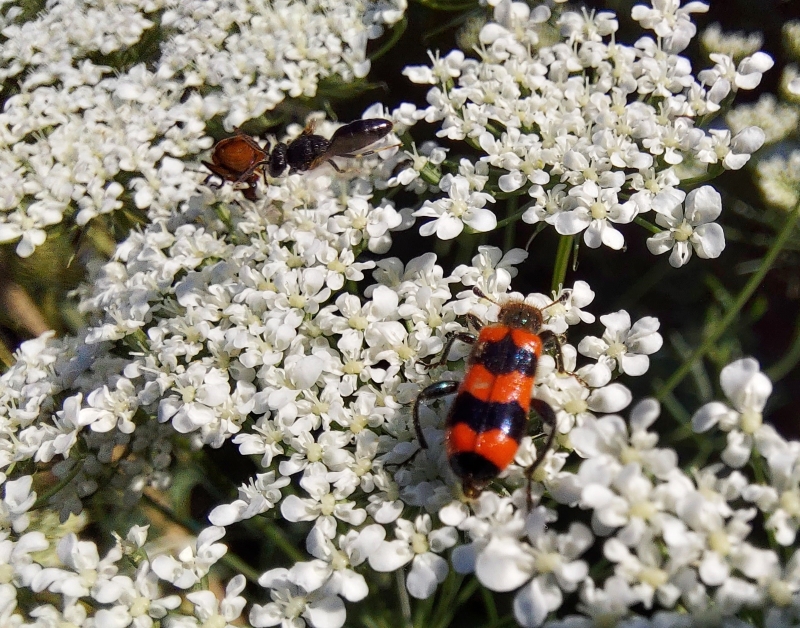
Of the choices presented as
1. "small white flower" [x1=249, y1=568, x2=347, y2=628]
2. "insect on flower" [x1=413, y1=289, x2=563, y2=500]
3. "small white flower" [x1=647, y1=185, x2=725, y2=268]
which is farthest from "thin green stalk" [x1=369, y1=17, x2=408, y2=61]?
"small white flower" [x1=249, y1=568, x2=347, y2=628]

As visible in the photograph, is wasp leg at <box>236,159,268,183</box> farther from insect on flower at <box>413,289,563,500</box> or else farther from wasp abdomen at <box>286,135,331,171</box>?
insect on flower at <box>413,289,563,500</box>

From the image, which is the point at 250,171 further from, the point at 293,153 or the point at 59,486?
the point at 59,486

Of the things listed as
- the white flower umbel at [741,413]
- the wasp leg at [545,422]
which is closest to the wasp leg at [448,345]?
the wasp leg at [545,422]

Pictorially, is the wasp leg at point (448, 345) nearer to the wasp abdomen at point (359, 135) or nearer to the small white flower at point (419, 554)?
the small white flower at point (419, 554)

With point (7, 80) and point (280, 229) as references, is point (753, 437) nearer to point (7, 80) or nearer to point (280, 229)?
point (280, 229)

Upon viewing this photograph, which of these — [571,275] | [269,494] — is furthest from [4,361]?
[571,275]

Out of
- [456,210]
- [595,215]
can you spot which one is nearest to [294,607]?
[456,210]
